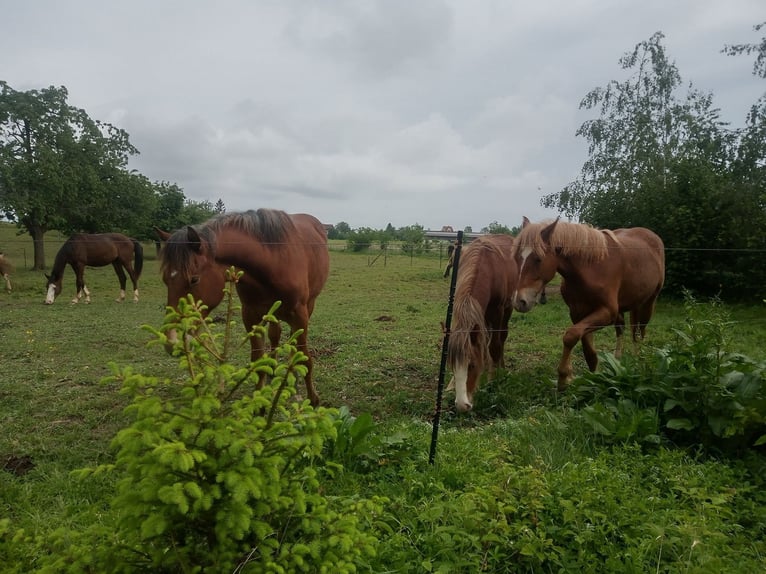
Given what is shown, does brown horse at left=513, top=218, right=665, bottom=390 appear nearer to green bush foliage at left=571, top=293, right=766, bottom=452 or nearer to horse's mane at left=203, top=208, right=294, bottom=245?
green bush foliage at left=571, top=293, right=766, bottom=452

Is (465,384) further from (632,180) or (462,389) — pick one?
(632,180)

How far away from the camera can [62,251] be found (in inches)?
447

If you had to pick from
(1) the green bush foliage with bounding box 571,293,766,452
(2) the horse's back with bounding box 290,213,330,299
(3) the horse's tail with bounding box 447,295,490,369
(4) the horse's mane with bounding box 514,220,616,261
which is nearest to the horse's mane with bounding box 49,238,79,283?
(2) the horse's back with bounding box 290,213,330,299

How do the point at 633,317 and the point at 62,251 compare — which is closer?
the point at 633,317

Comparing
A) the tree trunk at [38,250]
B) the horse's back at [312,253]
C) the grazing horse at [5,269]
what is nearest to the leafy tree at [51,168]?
the tree trunk at [38,250]

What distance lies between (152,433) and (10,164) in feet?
67.8

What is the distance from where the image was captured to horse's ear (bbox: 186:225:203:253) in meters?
3.49

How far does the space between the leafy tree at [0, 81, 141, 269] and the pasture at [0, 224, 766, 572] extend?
29.7ft

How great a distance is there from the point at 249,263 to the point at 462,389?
224 cm

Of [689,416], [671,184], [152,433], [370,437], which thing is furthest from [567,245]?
[671,184]

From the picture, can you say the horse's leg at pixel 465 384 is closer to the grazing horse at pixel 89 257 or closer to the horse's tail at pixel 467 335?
the horse's tail at pixel 467 335

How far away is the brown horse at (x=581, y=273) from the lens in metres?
4.35

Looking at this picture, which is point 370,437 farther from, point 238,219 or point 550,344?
point 550,344

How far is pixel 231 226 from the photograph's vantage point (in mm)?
3928
